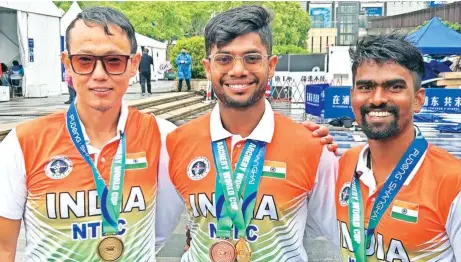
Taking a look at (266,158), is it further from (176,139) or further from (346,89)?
(346,89)

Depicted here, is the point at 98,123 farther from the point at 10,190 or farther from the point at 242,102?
the point at 242,102

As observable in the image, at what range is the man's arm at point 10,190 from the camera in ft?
7.92

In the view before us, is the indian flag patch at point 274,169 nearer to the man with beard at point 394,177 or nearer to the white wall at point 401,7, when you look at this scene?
the man with beard at point 394,177

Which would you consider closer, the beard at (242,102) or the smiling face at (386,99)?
the smiling face at (386,99)

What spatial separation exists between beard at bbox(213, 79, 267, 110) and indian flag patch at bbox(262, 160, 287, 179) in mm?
294

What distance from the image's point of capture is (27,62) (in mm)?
21391

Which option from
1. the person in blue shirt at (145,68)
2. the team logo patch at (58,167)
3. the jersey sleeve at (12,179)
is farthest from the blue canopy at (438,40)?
the jersey sleeve at (12,179)

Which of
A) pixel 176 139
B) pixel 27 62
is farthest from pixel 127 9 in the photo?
pixel 176 139

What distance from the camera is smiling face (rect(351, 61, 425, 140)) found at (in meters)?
2.39

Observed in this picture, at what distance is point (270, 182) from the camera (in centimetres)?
255

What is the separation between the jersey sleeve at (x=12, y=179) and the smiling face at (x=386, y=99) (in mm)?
1587

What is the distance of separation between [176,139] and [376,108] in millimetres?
989

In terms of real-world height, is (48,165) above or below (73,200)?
above

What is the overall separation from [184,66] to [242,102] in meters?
19.4
